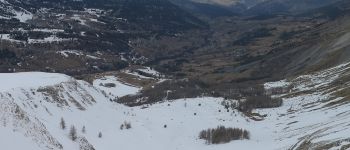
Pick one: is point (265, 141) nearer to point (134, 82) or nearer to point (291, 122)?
point (291, 122)

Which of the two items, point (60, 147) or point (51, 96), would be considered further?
point (51, 96)

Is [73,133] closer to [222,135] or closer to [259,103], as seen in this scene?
[222,135]

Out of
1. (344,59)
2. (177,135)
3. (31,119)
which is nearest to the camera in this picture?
(31,119)

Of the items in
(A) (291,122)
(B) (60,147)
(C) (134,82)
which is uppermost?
(B) (60,147)

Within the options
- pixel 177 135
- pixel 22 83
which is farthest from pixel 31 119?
pixel 177 135

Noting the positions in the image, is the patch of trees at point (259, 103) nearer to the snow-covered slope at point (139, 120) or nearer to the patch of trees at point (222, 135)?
the snow-covered slope at point (139, 120)

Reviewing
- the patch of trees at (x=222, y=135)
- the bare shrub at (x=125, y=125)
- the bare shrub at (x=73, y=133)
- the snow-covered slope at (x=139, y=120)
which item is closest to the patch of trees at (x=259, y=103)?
the snow-covered slope at (x=139, y=120)

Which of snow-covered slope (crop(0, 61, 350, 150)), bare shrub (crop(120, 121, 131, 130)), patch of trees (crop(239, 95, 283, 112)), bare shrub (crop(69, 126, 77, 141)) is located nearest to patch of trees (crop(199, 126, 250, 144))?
snow-covered slope (crop(0, 61, 350, 150))
